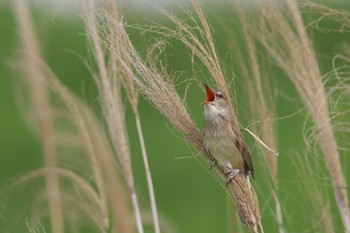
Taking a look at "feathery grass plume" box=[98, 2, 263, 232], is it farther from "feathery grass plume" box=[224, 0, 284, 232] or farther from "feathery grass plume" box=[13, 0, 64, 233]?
"feathery grass plume" box=[13, 0, 64, 233]

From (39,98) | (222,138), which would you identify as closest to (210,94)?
(222,138)

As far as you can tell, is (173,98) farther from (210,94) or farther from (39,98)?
(39,98)

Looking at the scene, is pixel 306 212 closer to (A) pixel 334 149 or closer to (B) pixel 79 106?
(A) pixel 334 149

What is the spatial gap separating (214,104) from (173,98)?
0.82m

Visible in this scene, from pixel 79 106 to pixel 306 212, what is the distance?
3.26 ft

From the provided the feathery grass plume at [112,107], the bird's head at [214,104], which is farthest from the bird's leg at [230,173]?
the feathery grass plume at [112,107]

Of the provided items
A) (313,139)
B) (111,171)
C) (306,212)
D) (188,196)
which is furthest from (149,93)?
(188,196)

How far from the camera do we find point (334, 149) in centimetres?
452

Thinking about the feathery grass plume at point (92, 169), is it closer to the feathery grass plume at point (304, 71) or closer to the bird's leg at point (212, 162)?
the bird's leg at point (212, 162)

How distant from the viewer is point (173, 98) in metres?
3.83

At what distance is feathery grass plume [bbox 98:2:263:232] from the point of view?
151 inches

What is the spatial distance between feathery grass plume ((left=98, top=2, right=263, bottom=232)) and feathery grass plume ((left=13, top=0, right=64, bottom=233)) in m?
1.21

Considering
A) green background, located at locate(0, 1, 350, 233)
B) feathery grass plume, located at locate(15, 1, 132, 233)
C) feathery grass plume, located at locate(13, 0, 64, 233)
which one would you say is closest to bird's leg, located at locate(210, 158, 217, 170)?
feathery grass plume, located at locate(15, 1, 132, 233)

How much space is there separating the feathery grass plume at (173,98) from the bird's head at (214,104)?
368mm
